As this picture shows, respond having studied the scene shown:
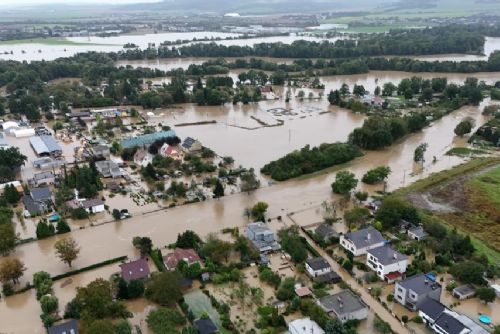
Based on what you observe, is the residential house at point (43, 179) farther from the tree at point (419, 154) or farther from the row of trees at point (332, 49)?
the row of trees at point (332, 49)

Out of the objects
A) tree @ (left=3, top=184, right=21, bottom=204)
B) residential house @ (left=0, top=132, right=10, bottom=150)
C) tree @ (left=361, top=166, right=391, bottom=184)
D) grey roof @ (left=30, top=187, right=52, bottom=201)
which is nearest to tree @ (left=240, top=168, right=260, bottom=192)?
tree @ (left=361, top=166, right=391, bottom=184)

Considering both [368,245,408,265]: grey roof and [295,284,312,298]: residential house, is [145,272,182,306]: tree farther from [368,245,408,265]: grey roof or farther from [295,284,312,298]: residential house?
[368,245,408,265]: grey roof

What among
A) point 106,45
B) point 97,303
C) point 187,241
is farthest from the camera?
point 106,45

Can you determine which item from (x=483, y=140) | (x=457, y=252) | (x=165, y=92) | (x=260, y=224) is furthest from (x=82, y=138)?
(x=483, y=140)

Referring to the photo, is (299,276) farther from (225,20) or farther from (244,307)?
(225,20)

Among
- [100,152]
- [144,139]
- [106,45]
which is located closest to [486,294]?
[144,139]

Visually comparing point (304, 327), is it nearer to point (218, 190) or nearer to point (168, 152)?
point (218, 190)
